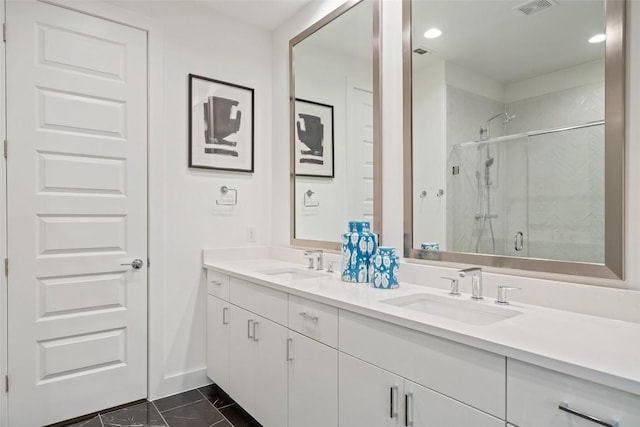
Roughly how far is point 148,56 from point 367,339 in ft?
7.19

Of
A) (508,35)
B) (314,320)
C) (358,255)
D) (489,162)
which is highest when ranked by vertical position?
(508,35)

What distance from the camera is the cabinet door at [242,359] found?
6.86 feet

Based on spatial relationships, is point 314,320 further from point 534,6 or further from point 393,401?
point 534,6

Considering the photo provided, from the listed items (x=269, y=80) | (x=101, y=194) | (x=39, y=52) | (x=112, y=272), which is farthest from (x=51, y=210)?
(x=269, y=80)

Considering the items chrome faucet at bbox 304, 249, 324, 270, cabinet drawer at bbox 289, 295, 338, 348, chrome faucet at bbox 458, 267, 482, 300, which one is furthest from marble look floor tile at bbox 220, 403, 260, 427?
chrome faucet at bbox 458, 267, 482, 300

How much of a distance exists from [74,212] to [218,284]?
3.04 feet

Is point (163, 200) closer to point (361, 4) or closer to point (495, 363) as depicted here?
Answer: point (361, 4)

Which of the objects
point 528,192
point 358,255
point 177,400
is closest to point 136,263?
point 177,400

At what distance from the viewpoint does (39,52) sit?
2107mm

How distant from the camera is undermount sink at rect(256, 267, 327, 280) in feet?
7.55

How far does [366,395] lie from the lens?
139 centimetres

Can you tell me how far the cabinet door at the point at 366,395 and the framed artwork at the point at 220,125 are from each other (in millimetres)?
1720

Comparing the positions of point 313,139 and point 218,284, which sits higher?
point 313,139

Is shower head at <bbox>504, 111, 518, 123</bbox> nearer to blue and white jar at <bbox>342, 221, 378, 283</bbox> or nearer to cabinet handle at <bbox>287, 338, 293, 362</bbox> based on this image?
blue and white jar at <bbox>342, 221, 378, 283</bbox>
